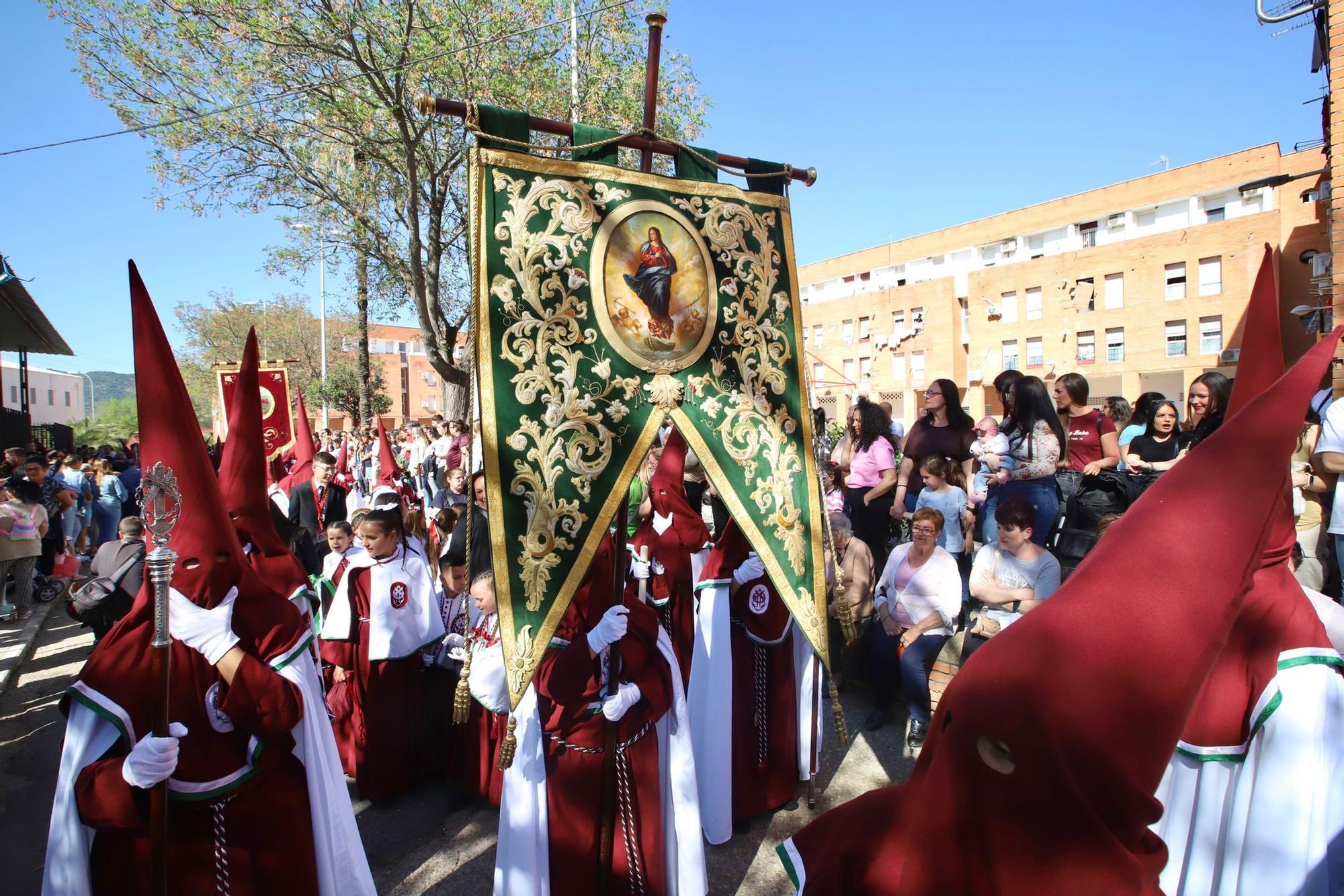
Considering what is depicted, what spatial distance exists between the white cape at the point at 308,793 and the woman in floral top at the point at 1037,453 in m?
4.91

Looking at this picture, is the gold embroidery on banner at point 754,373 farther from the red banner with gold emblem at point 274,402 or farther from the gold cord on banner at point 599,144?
the red banner with gold emblem at point 274,402

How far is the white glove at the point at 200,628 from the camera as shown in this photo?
254 centimetres

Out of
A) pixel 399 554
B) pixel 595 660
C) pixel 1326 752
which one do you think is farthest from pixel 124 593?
pixel 1326 752

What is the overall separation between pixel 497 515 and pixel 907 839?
A: 1.44 m

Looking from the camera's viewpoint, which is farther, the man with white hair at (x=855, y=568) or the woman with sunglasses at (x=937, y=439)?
the woman with sunglasses at (x=937, y=439)

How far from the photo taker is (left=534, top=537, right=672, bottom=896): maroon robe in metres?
3.10

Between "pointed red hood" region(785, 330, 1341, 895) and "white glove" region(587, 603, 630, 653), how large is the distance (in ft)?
6.17

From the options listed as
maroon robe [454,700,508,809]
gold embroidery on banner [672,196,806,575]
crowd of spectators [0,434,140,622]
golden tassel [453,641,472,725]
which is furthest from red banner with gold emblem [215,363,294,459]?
gold embroidery on banner [672,196,806,575]

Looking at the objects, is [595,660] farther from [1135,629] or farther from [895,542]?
[895,542]

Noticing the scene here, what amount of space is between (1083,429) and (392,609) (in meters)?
5.59

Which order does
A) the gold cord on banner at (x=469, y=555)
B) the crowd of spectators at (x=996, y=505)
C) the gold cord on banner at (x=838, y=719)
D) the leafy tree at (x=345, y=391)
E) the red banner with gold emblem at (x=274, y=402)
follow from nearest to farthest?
the gold cord on banner at (x=469, y=555), the gold cord on banner at (x=838, y=719), the crowd of spectators at (x=996, y=505), the red banner with gold emblem at (x=274, y=402), the leafy tree at (x=345, y=391)

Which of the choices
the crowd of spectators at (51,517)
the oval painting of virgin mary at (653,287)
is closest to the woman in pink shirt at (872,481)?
the oval painting of virgin mary at (653,287)

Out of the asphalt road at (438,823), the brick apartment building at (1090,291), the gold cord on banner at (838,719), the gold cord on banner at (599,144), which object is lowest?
the asphalt road at (438,823)

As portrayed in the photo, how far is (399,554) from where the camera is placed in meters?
4.66
